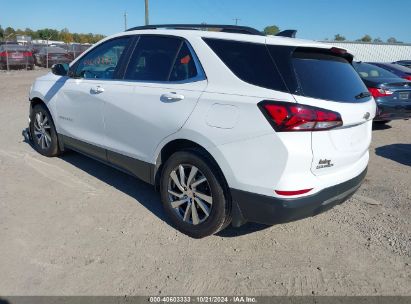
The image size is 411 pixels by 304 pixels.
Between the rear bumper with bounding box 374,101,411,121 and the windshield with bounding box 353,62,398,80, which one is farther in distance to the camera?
the windshield with bounding box 353,62,398,80

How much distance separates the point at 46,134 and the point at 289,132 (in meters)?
4.04

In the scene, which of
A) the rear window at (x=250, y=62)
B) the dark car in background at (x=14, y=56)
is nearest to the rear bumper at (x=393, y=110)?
the rear window at (x=250, y=62)

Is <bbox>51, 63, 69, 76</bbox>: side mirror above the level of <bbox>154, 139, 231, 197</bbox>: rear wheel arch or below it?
above

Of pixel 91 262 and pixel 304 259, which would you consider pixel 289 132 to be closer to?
pixel 304 259

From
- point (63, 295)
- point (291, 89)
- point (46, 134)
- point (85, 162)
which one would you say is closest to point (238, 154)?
point (291, 89)

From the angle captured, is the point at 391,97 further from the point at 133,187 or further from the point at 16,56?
the point at 16,56

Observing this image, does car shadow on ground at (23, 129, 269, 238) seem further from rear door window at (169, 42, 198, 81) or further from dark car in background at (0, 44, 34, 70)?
dark car in background at (0, 44, 34, 70)

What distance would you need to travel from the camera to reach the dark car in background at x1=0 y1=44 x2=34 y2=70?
73.6ft

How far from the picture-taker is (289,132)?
2.64 metres

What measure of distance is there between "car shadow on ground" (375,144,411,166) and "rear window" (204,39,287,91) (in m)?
4.03

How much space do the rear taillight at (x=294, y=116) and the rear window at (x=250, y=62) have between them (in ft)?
0.53

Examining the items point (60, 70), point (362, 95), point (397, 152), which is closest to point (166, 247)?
point (362, 95)

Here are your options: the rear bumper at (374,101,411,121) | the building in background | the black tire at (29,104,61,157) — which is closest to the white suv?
the black tire at (29,104,61,157)

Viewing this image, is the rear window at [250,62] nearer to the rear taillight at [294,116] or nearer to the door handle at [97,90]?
the rear taillight at [294,116]
